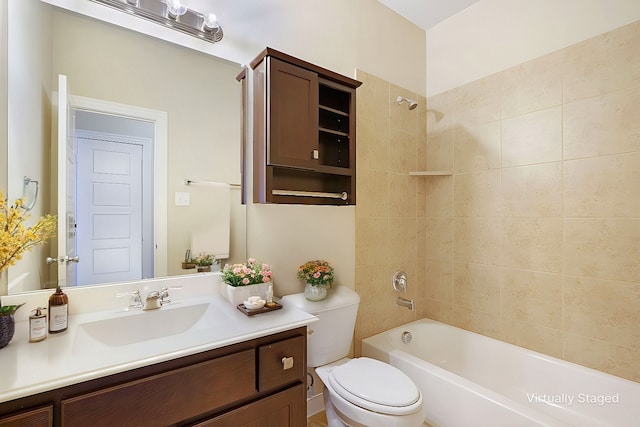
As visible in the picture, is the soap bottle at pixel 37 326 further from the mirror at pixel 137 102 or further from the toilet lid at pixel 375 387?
the toilet lid at pixel 375 387

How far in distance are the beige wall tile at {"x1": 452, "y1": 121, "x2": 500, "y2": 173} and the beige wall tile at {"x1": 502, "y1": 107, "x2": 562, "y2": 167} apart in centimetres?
6

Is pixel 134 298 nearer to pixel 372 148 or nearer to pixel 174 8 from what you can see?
pixel 174 8

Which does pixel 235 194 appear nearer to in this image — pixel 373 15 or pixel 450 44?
pixel 373 15

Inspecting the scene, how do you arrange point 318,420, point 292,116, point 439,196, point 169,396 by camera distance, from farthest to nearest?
point 439,196, point 318,420, point 292,116, point 169,396

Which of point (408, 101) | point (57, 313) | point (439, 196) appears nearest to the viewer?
point (57, 313)

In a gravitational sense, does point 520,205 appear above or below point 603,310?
above

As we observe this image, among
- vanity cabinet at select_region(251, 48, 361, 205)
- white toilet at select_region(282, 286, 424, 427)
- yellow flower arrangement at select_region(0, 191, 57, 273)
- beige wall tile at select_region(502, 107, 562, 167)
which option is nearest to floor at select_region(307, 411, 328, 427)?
white toilet at select_region(282, 286, 424, 427)

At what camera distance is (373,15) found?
2.15m

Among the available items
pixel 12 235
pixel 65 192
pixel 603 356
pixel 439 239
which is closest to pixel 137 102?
pixel 65 192

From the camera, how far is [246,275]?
1379 millimetres

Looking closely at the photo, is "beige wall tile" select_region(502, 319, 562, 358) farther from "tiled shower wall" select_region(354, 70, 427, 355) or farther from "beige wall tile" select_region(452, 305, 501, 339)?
"tiled shower wall" select_region(354, 70, 427, 355)

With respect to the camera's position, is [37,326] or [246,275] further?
[246,275]

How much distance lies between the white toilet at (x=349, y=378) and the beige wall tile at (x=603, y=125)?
1564mm

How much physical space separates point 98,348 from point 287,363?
2.15 ft
